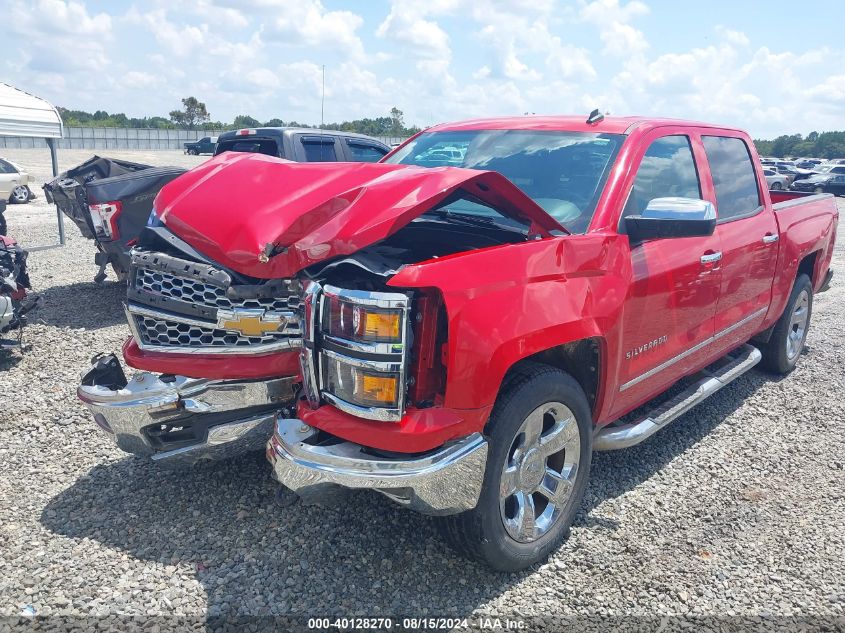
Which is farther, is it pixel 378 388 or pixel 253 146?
pixel 253 146

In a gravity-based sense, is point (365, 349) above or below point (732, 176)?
below

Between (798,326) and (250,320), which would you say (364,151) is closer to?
(798,326)

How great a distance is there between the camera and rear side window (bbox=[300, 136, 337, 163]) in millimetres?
8570

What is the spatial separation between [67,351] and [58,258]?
17.0ft

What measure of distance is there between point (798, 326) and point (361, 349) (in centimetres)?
508

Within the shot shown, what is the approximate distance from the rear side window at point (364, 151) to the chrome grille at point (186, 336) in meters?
6.51

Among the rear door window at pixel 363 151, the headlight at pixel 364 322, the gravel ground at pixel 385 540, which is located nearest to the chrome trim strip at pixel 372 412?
the headlight at pixel 364 322

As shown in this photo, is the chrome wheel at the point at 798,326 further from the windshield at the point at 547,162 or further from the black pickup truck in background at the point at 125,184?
the black pickup truck in background at the point at 125,184

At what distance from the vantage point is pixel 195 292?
9.50 ft

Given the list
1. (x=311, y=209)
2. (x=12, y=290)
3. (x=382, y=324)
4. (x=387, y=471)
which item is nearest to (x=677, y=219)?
(x=382, y=324)

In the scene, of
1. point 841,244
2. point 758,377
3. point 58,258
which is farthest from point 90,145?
point 758,377

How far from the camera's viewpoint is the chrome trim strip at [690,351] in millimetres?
3430

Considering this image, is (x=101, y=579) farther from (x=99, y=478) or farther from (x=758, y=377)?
(x=758, y=377)

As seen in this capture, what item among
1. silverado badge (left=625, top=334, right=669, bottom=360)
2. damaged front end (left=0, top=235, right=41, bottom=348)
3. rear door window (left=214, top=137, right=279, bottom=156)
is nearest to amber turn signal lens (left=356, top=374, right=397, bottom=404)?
silverado badge (left=625, top=334, right=669, bottom=360)
